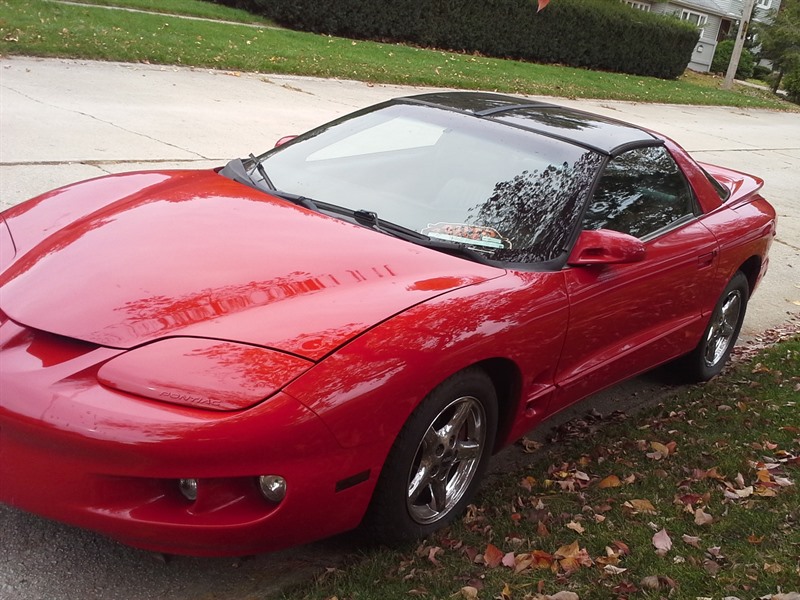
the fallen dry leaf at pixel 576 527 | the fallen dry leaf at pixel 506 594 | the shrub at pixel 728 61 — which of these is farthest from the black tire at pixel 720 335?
the shrub at pixel 728 61

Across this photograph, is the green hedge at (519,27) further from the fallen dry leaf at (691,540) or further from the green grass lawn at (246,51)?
the fallen dry leaf at (691,540)

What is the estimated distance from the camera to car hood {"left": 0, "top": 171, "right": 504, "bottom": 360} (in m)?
2.83

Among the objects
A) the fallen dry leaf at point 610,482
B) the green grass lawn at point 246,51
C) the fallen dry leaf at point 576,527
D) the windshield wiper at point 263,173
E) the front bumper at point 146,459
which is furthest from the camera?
the green grass lawn at point 246,51

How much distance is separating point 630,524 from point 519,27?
23198mm

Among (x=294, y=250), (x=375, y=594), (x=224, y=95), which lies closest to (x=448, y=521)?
(x=375, y=594)

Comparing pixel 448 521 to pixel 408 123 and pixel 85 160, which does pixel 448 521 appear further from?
pixel 85 160

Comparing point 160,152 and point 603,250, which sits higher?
point 603,250

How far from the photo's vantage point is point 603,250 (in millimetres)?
3779

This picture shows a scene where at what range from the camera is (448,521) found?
341cm

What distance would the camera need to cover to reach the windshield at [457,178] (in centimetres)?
377

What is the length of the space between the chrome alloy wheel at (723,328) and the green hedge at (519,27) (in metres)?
16.6

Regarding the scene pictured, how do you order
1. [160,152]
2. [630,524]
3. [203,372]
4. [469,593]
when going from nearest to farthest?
[203,372] → [469,593] → [630,524] → [160,152]

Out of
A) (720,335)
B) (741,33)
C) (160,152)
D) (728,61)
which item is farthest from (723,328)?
(728,61)

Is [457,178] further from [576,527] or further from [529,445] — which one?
[576,527]
